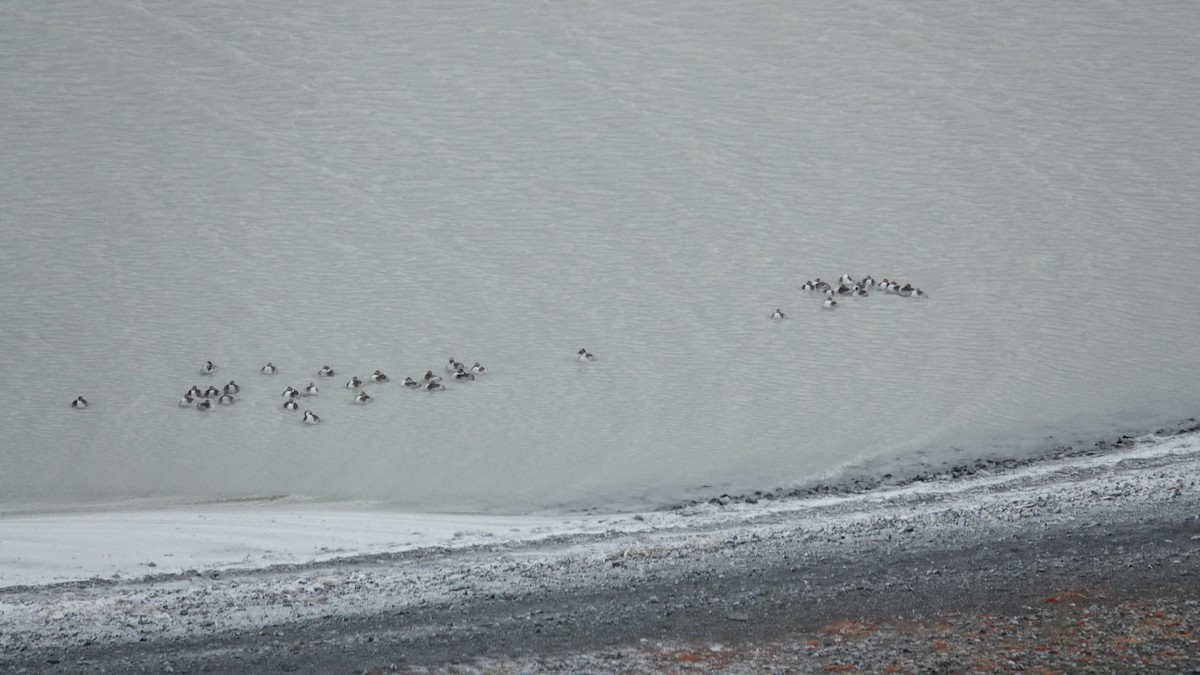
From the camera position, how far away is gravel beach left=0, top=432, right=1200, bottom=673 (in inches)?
213

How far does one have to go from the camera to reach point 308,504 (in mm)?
9148

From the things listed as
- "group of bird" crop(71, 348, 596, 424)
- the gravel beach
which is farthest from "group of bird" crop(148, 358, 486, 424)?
the gravel beach

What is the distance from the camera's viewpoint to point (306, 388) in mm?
11305

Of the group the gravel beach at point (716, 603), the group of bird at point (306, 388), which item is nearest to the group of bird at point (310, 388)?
the group of bird at point (306, 388)

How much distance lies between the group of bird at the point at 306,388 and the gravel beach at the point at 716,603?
403 centimetres

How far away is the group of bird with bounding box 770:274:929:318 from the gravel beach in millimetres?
5628

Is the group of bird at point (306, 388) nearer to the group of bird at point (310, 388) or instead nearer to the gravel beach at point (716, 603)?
the group of bird at point (310, 388)

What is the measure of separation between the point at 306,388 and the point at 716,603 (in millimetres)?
6159

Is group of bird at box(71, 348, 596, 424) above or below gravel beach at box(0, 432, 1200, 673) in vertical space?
above

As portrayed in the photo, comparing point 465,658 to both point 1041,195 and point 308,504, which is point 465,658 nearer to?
point 308,504

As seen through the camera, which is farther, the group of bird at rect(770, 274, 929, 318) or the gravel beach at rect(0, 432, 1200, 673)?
the group of bird at rect(770, 274, 929, 318)

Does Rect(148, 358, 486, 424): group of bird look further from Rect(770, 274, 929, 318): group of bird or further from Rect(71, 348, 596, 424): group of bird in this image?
Rect(770, 274, 929, 318): group of bird

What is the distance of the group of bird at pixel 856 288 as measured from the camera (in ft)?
44.2

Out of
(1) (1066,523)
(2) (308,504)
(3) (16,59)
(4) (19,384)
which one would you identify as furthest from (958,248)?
(3) (16,59)
